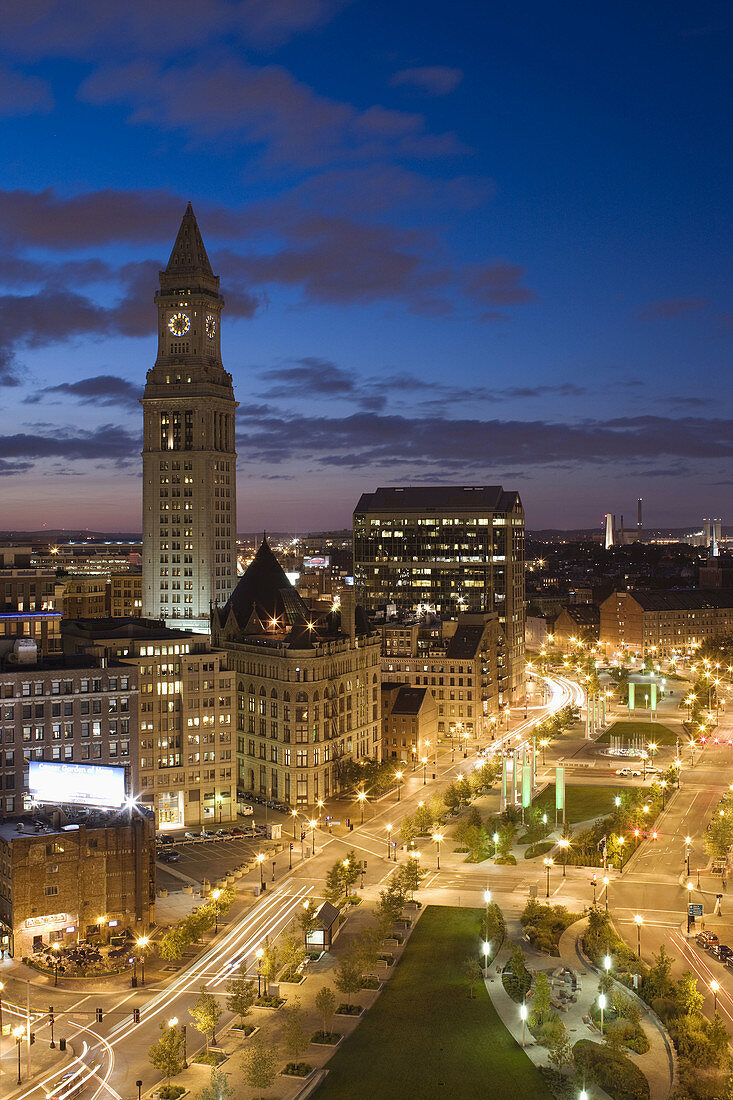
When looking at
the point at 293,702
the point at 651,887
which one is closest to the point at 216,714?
the point at 293,702

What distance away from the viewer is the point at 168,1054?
75.1 metres

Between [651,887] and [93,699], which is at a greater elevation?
[93,699]

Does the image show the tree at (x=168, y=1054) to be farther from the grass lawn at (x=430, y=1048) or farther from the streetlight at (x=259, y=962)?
the streetlight at (x=259, y=962)

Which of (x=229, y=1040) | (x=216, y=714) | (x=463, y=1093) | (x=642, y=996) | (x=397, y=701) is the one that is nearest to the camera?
(x=463, y=1093)

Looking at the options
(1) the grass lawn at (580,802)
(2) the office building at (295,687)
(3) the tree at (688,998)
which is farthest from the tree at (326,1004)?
(2) the office building at (295,687)

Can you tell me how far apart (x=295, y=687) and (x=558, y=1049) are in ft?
269

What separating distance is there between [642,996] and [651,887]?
1117 inches

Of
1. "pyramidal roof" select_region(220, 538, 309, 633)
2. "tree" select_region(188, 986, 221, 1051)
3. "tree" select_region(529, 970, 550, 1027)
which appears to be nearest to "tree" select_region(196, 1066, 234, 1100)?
"tree" select_region(188, 986, 221, 1051)

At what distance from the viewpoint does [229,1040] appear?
83062 mm

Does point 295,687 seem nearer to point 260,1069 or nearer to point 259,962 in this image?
point 259,962

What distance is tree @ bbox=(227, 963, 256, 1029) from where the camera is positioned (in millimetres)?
84125

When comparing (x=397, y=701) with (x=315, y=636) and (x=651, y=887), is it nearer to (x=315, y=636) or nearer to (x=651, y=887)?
(x=315, y=636)

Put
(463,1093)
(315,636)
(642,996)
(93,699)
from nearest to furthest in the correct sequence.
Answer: (463,1093)
(642,996)
(93,699)
(315,636)

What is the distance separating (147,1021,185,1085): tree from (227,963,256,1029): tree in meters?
7.57
